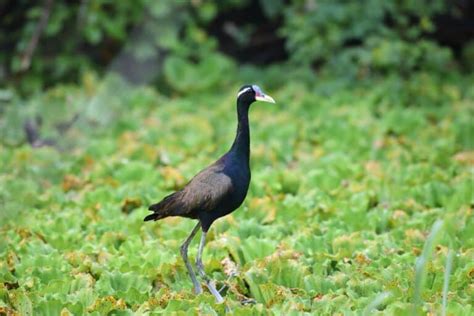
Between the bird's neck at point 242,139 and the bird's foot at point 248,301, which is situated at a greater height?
the bird's neck at point 242,139

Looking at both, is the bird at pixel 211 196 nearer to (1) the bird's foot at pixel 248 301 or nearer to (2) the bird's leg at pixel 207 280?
(2) the bird's leg at pixel 207 280

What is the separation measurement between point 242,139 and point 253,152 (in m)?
2.98

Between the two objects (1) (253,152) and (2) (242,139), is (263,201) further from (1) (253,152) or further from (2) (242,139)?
(1) (253,152)

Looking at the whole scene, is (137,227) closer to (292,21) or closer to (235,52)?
(292,21)

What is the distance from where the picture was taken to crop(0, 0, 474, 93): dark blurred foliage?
1066cm

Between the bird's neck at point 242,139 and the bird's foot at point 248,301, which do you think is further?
the bird's neck at point 242,139

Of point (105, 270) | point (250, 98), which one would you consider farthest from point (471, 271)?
point (105, 270)

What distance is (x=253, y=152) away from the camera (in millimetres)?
8336

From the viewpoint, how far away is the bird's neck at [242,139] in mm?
5316

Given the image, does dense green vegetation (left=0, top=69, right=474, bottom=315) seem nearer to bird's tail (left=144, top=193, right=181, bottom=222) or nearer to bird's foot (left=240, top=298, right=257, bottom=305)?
bird's foot (left=240, top=298, right=257, bottom=305)

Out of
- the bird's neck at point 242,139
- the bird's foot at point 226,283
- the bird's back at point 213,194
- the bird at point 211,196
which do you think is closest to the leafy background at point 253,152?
the bird's foot at point 226,283

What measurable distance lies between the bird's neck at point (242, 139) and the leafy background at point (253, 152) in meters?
0.61

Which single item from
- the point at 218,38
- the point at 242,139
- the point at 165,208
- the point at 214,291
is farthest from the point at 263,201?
the point at 218,38

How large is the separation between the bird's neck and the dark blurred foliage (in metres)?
5.12
